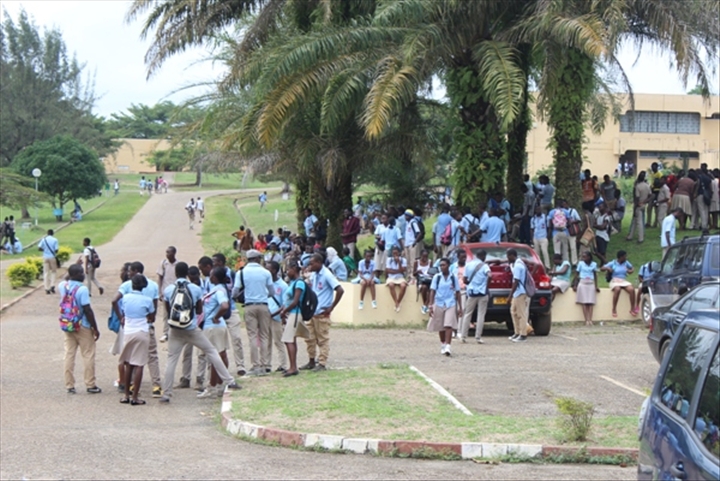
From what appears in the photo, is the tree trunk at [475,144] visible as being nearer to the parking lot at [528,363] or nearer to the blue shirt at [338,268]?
the parking lot at [528,363]

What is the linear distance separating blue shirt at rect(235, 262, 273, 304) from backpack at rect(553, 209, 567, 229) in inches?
402

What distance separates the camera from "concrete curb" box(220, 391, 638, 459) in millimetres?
9344

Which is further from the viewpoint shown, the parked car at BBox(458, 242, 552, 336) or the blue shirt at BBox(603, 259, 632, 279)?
the blue shirt at BBox(603, 259, 632, 279)

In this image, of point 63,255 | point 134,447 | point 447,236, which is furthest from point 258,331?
point 63,255

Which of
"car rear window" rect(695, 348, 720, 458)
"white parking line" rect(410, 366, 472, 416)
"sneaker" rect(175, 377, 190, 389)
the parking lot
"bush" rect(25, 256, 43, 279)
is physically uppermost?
"car rear window" rect(695, 348, 720, 458)

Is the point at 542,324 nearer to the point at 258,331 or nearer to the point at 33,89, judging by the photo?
the point at 258,331

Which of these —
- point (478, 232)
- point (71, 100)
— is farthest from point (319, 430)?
point (71, 100)

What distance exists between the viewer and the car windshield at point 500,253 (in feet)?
61.2

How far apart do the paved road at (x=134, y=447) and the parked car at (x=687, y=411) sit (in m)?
3.50

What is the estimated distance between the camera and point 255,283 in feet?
45.6

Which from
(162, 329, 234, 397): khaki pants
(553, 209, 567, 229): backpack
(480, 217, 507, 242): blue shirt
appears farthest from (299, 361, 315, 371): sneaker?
(553, 209, 567, 229): backpack

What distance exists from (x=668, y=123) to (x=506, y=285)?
44776 millimetres

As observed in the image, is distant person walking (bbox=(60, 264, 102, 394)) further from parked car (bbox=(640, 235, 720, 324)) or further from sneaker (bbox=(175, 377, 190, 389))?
parked car (bbox=(640, 235, 720, 324))

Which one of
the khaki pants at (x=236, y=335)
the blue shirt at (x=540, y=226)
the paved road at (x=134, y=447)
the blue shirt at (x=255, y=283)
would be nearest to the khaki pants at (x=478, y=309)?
the khaki pants at (x=236, y=335)
